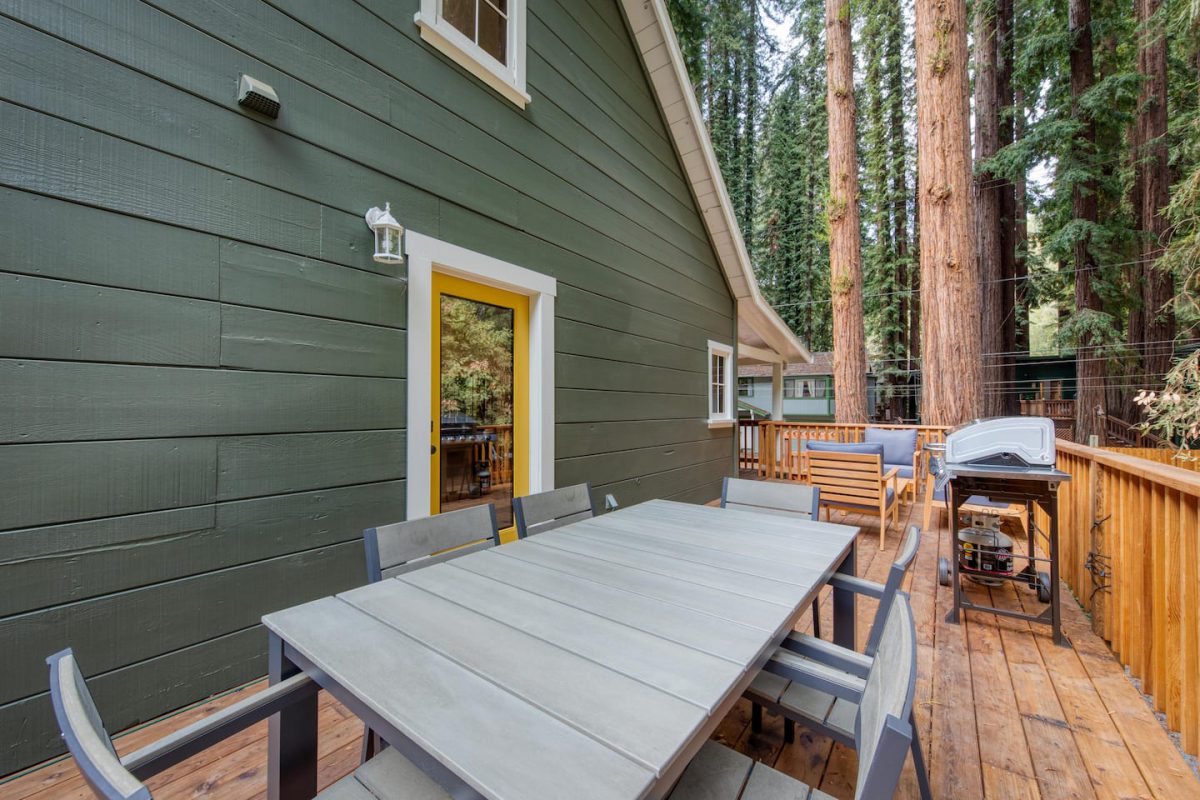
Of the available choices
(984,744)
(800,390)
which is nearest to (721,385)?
(984,744)

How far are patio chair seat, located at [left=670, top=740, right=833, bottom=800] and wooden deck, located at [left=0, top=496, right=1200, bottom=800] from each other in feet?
2.43

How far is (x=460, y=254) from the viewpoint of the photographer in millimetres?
2668

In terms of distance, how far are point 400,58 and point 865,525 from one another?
5.52 meters

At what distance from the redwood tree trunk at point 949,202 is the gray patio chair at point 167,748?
6.93 m

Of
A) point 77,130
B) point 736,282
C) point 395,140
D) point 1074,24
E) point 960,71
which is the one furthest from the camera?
point 1074,24

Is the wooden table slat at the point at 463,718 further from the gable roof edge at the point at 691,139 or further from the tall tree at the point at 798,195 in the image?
the tall tree at the point at 798,195

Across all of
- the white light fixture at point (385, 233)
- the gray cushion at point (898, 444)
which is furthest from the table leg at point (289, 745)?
the gray cushion at point (898, 444)

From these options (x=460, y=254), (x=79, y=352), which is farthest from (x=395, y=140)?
(x=79, y=352)

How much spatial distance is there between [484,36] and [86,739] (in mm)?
3591

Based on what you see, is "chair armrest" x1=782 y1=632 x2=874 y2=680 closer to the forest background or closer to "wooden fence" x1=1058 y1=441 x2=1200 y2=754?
"wooden fence" x1=1058 y1=441 x2=1200 y2=754

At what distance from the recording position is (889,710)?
0.71m

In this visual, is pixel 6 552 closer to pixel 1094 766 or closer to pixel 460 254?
pixel 460 254

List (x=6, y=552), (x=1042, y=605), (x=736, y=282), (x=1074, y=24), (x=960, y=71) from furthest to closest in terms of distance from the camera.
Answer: (x=1074, y=24) < (x=736, y=282) < (x=960, y=71) < (x=1042, y=605) < (x=6, y=552)

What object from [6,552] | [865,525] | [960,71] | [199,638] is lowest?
[865,525]
